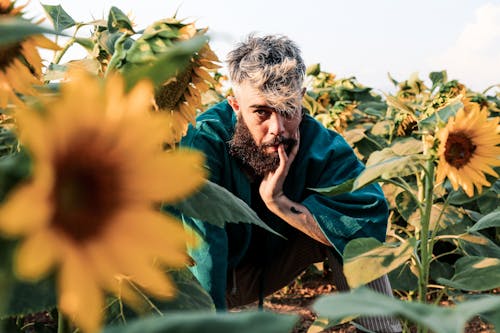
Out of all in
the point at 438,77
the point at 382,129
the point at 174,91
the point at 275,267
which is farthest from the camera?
the point at 438,77

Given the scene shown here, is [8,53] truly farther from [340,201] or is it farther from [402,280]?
[402,280]

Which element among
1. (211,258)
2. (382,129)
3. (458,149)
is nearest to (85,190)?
(458,149)

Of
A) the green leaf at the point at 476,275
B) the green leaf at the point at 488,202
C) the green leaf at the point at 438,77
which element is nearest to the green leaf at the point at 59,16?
the green leaf at the point at 476,275

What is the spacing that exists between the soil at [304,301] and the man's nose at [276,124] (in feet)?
2.88

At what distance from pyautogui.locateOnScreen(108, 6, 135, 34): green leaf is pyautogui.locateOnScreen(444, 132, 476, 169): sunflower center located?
623mm

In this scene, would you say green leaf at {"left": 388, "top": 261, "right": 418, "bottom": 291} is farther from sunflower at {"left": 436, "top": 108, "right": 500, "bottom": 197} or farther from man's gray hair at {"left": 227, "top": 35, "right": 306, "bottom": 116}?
sunflower at {"left": 436, "top": 108, "right": 500, "bottom": 197}

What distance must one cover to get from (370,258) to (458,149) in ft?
0.83

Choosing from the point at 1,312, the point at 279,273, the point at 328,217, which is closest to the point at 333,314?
the point at 1,312

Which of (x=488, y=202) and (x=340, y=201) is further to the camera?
(x=488, y=202)

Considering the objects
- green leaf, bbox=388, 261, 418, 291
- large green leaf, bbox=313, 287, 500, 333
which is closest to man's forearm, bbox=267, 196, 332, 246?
green leaf, bbox=388, 261, 418, 291

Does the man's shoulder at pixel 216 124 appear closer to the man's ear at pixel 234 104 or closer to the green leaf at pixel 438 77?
the man's ear at pixel 234 104

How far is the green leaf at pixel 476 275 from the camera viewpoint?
1305mm

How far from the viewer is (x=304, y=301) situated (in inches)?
115

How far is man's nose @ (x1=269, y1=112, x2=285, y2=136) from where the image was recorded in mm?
1835
